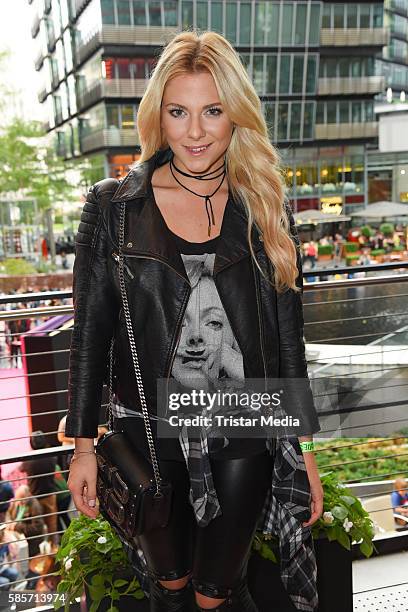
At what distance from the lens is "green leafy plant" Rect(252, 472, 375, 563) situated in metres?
1.58

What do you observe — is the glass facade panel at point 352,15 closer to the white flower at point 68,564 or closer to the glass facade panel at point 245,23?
the glass facade panel at point 245,23

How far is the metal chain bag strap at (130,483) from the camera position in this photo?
1.14 meters

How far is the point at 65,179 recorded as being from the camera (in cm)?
1741

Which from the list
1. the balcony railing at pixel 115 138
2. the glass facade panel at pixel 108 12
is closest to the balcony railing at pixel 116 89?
the balcony railing at pixel 115 138

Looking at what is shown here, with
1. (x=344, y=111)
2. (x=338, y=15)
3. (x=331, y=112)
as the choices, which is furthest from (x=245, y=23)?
(x=344, y=111)

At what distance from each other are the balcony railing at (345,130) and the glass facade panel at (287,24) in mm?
2682

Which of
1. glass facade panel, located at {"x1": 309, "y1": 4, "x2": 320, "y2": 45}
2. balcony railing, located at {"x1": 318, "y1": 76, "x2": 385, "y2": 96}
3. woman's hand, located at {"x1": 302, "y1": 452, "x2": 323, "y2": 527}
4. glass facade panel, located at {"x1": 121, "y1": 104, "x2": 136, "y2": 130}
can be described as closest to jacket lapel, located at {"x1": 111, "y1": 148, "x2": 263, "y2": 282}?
woman's hand, located at {"x1": 302, "y1": 452, "x2": 323, "y2": 527}

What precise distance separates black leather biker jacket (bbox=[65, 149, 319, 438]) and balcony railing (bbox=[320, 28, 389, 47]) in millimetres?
20031

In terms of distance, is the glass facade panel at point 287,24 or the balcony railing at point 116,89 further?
the glass facade panel at point 287,24

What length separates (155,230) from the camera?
3.88 feet

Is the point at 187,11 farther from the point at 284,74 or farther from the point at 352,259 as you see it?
the point at 352,259

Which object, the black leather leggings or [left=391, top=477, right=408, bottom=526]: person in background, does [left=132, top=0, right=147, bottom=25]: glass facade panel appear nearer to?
[left=391, top=477, right=408, bottom=526]: person in background

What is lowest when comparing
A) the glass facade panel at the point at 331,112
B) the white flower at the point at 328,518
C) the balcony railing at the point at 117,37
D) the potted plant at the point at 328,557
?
the potted plant at the point at 328,557

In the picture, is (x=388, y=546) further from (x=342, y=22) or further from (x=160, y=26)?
(x=342, y=22)
